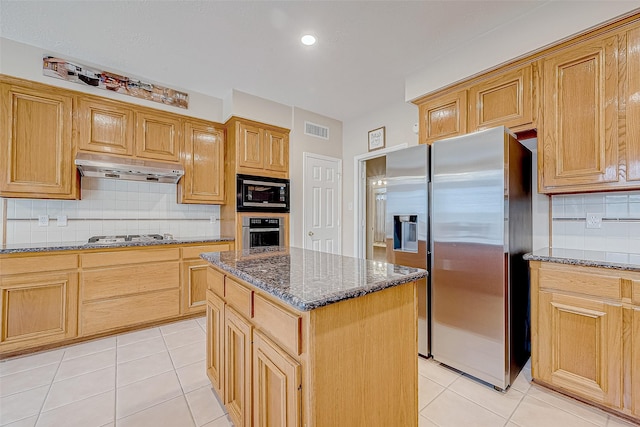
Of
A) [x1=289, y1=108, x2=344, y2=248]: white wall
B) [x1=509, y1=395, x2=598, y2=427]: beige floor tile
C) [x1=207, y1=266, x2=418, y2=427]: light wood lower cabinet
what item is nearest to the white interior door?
[x1=289, y1=108, x2=344, y2=248]: white wall

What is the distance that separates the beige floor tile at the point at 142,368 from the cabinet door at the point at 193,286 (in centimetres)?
79

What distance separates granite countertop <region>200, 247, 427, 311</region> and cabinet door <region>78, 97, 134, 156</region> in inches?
84.0

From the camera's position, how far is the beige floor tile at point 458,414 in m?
1.61

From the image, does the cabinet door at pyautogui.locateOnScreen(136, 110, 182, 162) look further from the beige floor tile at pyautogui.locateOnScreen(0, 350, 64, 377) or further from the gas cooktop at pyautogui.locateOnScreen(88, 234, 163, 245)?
the beige floor tile at pyautogui.locateOnScreen(0, 350, 64, 377)

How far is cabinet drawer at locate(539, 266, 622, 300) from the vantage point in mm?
1625

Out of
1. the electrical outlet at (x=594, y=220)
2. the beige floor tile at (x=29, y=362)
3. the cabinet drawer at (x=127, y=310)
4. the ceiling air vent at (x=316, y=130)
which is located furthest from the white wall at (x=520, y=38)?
the beige floor tile at (x=29, y=362)

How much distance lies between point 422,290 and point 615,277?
1.14 metres

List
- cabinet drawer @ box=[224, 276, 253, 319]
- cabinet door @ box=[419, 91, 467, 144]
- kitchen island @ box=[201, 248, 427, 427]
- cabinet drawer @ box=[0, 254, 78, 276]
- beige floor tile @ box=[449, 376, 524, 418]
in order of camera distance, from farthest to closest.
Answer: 1. cabinet door @ box=[419, 91, 467, 144]
2. cabinet drawer @ box=[0, 254, 78, 276]
3. beige floor tile @ box=[449, 376, 524, 418]
4. cabinet drawer @ box=[224, 276, 253, 319]
5. kitchen island @ box=[201, 248, 427, 427]

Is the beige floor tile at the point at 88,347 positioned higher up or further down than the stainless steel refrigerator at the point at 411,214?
further down

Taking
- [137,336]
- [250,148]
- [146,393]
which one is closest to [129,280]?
[137,336]

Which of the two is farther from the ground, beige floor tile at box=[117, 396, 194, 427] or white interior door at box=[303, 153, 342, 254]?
white interior door at box=[303, 153, 342, 254]

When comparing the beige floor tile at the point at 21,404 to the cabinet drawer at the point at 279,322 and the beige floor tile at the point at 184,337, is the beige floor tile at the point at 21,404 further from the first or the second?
the cabinet drawer at the point at 279,322

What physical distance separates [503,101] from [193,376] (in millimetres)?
3283

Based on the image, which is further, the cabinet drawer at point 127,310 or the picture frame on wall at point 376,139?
the picture frame on wall at point 376,139
